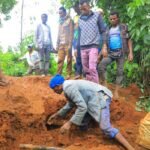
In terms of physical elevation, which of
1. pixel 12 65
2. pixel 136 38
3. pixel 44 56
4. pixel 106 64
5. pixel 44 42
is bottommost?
pixel 12 65

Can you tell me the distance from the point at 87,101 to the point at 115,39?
205 cm

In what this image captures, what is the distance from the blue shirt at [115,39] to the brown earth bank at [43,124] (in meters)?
1.00

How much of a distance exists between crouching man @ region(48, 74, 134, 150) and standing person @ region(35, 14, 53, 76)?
13.7ft

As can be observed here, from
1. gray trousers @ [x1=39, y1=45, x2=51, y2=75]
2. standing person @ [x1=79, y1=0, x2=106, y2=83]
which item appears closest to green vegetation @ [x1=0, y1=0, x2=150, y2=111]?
standing person @ [x1=79, y1=0, x2=106, y2=83]

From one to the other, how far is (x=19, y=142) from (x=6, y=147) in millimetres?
239

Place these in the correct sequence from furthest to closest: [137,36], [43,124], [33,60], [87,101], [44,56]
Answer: [33,60] → [44,56] → [137,36] → [43,124] → [87,101]

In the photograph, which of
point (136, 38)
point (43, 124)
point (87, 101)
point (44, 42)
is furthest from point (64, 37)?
point (87, 101)

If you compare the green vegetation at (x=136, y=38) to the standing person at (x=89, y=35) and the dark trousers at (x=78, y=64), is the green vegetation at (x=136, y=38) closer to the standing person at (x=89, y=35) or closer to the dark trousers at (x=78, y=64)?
the standing person at (x=89, y=35)

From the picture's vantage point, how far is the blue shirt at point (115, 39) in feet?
24.0

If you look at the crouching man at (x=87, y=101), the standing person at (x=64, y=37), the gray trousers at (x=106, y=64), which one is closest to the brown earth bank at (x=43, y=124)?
the crouching man at (x=87, y=101)

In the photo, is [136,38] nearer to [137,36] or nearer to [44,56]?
[137,36]

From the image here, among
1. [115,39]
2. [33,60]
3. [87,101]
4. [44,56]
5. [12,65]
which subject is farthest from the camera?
[12,65]

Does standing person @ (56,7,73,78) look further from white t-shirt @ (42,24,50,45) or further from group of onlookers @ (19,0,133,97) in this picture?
group of onlookers @ (19,0,133,97)

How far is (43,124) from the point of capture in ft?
19.4
